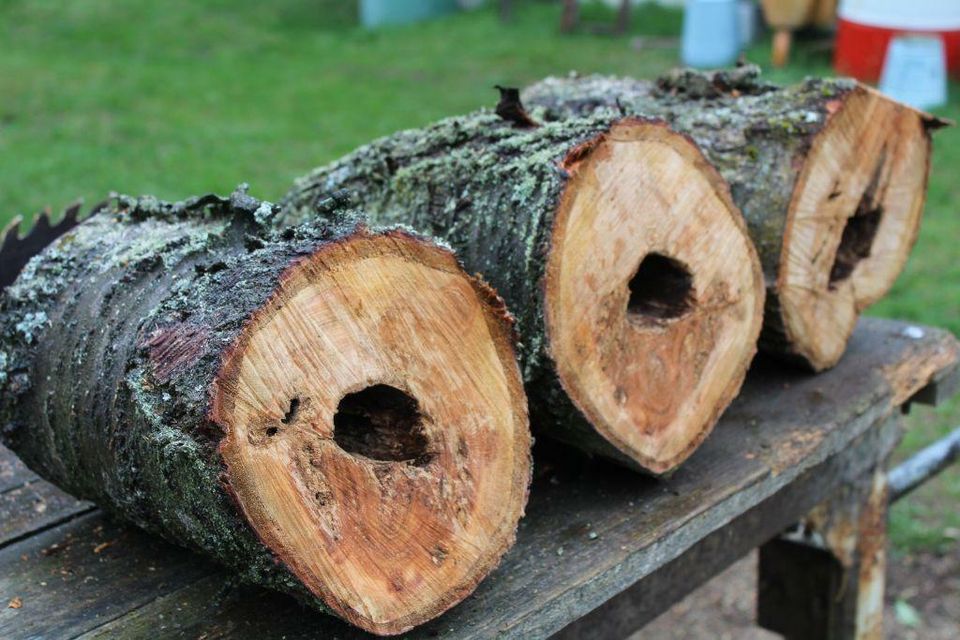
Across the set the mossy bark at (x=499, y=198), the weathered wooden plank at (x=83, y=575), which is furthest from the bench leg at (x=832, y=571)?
the weathered wooden plank at (x=83, y=575)

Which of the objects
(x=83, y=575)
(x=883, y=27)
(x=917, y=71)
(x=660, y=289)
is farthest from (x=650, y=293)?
(x=883, y=27)

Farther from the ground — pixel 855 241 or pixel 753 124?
pixel 753 124

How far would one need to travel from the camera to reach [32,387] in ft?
6.16

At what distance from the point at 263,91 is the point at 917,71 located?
4.34 metres

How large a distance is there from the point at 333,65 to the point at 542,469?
7210 millimetres

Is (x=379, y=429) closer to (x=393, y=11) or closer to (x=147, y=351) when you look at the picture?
(x=147, y=351)

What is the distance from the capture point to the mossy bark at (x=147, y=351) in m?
1.45

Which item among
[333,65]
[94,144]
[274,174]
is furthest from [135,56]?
[274,174]

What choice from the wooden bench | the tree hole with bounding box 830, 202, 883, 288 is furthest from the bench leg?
the tree hole with bounding box 830, 202, 883, 288

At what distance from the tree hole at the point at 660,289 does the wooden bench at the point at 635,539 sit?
297 millimetres

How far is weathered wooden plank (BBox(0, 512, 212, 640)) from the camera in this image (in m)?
1.69

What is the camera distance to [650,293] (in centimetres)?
213

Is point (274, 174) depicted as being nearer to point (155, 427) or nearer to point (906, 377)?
point (906, 377)

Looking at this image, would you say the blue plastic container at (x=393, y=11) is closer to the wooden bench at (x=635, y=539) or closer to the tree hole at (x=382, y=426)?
the wooden bench at (x=635, y=539)
